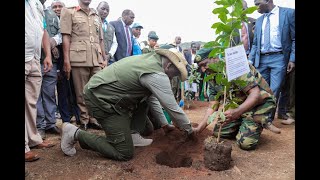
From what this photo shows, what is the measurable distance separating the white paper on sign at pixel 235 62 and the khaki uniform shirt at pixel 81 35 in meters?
1.98

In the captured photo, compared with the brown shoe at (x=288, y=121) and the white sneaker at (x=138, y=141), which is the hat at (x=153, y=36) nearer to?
the brown shoe at (x=288, y=121)

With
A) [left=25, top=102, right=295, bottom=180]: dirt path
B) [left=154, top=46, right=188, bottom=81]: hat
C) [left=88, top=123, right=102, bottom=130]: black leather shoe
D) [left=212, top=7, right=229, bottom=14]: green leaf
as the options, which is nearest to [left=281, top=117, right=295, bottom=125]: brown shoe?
[left=25, top=102, right=295, bottom=180]: dirt path

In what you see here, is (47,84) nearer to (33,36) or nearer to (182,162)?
(33,36)

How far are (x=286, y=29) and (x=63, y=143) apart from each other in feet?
11.4

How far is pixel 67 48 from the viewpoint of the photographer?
11.8ft

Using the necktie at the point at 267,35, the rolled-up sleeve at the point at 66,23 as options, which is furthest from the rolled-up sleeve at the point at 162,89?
the necktie at the point at 267,35

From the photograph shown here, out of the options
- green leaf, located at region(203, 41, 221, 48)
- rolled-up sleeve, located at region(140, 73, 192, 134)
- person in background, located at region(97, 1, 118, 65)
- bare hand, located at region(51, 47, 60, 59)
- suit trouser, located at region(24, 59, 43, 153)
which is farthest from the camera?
person in background, located at region(97, 1, 118, 65)

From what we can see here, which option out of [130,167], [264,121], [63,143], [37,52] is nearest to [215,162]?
[130,167]

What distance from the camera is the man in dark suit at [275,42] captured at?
4196 millimetres

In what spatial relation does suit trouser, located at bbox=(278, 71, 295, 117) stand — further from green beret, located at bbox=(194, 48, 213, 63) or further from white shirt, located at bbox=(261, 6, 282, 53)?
green beret, located at bbox=(194, 48, 213, 63)

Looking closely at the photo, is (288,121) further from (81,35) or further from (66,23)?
(66,23)

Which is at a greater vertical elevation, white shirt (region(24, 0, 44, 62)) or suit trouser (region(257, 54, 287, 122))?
white shirt (region(24, 0, 44, 62))

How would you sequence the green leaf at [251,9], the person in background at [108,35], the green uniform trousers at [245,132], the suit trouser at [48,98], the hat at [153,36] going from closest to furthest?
the green leaf at [251,9] < the green uniform trousers at [245,132] < the suit trouser at [48,98] < the person in background at [108,35] < the hat at [153,36]

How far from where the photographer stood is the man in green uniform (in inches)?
104
